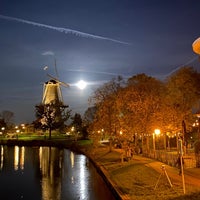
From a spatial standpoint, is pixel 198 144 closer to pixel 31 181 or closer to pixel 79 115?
pixel 31 181

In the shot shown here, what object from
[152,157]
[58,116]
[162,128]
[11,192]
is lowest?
[11,192]

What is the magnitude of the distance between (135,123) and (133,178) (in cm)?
1168

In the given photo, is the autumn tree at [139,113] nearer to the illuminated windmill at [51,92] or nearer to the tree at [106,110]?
the tree at [106,110]

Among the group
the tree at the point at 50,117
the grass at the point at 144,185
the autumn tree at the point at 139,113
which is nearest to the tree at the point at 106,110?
the autumn tree at the point at 139,113

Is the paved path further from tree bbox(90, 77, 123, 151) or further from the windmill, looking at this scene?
the windmill

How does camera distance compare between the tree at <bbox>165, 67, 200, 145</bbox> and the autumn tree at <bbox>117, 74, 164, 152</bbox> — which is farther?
the tree at <bbox>165, 67, 200, 145</bbox>

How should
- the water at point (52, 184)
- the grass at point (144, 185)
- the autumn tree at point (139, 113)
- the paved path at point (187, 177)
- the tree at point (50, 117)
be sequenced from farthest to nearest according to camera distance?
1. the tree at point (50, 117)
2. the autumn tree at point (139, 113)
3. the water at point (52, 184)
4. the paved path at point (187, 177)
5. the grass at point (144, 185)

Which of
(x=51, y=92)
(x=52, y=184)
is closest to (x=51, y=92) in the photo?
(x=51, y=92)

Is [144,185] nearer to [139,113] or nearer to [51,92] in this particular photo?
[139,113]

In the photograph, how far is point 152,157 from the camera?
95.9 ft

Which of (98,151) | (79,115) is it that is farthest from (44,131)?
(98,151)

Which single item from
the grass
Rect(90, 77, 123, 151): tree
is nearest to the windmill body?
Rect(90, 77, 123, 151): tree

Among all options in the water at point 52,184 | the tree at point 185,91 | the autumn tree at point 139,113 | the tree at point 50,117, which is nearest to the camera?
the water at point 52,184

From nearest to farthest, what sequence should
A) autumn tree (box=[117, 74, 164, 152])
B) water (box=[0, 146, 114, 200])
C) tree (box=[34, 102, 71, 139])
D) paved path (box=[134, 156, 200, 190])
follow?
paved path (box=[134, 156, 200, 190]), water (box=[0, 146, 114, 200]), autumn tree (box=[117, 74, 164, 152]), tree (box=[34, 102, 71, 139])
